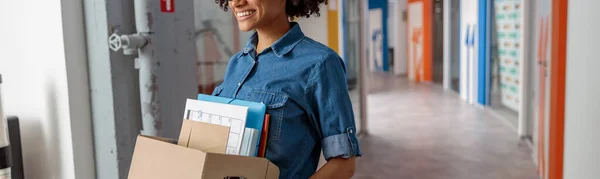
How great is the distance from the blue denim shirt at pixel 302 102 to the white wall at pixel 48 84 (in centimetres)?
100

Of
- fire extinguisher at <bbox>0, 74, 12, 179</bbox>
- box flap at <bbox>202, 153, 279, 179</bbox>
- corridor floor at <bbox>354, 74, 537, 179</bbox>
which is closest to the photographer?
box flap at <bbox>202, 153, 279, 179</bbox>

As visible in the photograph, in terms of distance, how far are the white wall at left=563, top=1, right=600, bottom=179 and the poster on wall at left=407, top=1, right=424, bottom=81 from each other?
28.8 ft

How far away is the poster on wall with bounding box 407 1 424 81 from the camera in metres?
11.4

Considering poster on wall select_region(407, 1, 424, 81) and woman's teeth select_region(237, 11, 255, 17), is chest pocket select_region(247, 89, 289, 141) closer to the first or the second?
woman's teeth select_region(237, 11, 255, 17)

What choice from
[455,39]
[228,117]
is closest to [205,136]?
[228,117]

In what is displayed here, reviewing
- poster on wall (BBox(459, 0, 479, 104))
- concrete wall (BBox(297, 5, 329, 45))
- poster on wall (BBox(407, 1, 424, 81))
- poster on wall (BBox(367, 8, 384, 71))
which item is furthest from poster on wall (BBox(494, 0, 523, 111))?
poster on wall (BBox(367, 8, 384, 71))

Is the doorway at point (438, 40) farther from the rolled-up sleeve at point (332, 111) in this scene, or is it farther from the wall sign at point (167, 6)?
the rolled-up sleeve at point (332, 111)

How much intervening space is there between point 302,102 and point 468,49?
24.6 feet

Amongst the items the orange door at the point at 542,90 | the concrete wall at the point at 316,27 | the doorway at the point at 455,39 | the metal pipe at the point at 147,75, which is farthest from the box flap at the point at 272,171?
the doorway at the point at 455,39

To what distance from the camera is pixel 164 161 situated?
1.14 metres

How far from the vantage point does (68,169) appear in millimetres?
2133

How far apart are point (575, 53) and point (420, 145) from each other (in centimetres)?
296

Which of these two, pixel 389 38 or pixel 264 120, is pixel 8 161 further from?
pixel 389 38

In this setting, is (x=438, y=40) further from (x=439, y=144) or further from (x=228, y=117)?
(x=228, y=117)
